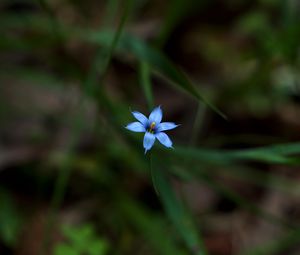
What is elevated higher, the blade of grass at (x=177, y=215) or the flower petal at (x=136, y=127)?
the blade of grass at (x=177, y=215)

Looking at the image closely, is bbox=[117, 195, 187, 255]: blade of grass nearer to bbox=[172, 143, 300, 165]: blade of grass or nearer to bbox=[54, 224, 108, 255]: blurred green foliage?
bbox=[54, 224, 108, 255]: blurred green foliage

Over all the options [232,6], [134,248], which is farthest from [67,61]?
[232,6]

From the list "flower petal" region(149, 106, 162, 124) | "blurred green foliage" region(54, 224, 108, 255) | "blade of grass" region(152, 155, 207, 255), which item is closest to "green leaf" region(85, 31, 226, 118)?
"flower petal" region(149, 106, 162, 124)

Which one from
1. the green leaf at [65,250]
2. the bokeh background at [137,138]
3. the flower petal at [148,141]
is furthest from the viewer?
the bokeh background at [137,138]

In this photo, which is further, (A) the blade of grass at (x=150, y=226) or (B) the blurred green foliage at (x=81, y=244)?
(A) the blade of grass at (x=150, y=226)

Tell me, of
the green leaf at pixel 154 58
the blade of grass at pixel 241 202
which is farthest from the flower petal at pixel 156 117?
the blade of grass at pixel 241 202

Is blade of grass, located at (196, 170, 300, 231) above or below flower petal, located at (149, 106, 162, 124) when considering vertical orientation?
above

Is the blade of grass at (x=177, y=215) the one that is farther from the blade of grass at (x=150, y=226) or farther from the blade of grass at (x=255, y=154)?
the blade of grass at (x=150, y=226)

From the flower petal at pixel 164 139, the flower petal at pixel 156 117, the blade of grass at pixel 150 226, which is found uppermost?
the blade of grass at pixel 150 226
